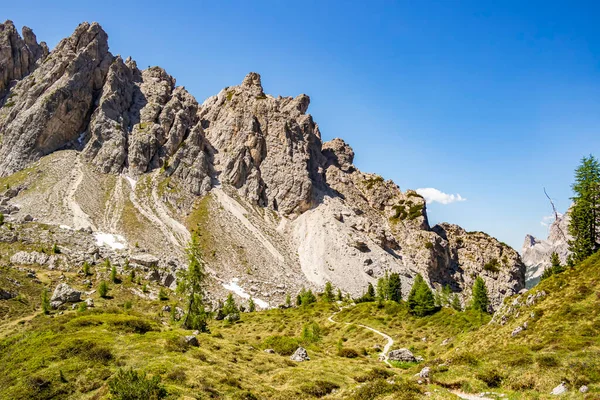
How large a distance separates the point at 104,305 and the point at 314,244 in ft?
334

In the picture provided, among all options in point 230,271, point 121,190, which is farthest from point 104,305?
point 121,190

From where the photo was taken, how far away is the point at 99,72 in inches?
7397

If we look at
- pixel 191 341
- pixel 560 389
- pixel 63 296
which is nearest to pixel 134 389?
pixel 191 341

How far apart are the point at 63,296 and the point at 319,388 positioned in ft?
183

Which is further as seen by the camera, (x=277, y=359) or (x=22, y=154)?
(x=22, y=154)

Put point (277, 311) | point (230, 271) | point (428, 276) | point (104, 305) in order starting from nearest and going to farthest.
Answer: point (104, 305)
point (277, 311)
point (230, 271)
point (428, 276)

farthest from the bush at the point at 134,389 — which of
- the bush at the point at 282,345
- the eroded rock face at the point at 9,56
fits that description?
the eroded rock face at the point at 9,56

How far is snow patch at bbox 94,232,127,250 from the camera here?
374 feet

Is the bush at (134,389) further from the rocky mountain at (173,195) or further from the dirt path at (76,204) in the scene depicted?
the dirt path at (76,204)

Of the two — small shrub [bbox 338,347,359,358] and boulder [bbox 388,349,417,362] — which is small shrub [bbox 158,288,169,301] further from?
boulder [bbox 388,349,417,362]

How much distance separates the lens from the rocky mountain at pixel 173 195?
129125mm

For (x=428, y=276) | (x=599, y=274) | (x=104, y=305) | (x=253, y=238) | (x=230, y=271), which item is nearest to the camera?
(x=599, y=274)

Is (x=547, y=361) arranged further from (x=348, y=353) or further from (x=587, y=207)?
(x=587, y=207)

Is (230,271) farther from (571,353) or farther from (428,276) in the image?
(571,353)
